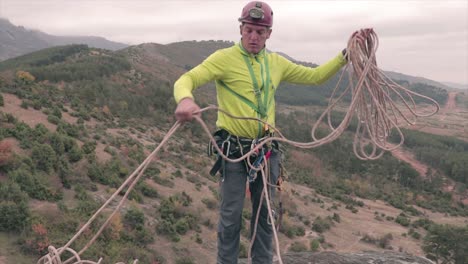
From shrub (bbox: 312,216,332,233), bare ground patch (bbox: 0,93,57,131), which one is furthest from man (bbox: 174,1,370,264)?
bare ground patch (bbox: 0,93,57,131)

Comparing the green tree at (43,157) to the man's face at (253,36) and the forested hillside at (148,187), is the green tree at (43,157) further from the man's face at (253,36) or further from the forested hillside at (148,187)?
the man's face at (253,36)

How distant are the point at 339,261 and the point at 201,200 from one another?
36.2ft

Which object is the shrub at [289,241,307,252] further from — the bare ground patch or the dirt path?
the dirt path

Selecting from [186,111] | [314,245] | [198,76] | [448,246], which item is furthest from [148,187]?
[448,246]

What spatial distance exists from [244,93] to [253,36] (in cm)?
42

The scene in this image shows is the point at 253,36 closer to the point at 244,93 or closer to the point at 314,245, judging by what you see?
the point at 244,93

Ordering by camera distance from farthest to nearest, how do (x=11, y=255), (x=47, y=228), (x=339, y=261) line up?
1. (x=47, y=228)
2. (x=11, y=255)
3. (x=339, y=261)

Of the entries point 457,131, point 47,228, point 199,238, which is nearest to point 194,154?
point 199,238

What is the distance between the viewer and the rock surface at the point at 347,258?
16.9 feet

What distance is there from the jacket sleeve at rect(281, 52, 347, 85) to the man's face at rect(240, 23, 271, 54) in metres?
0.44

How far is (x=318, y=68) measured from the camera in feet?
10.6

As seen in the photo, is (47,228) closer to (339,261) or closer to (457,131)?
(339,261)

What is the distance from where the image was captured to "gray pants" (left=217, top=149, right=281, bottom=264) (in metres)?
2.95

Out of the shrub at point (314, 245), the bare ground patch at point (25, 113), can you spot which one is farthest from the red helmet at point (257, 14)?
the bare ground patch at point (25, 113)
